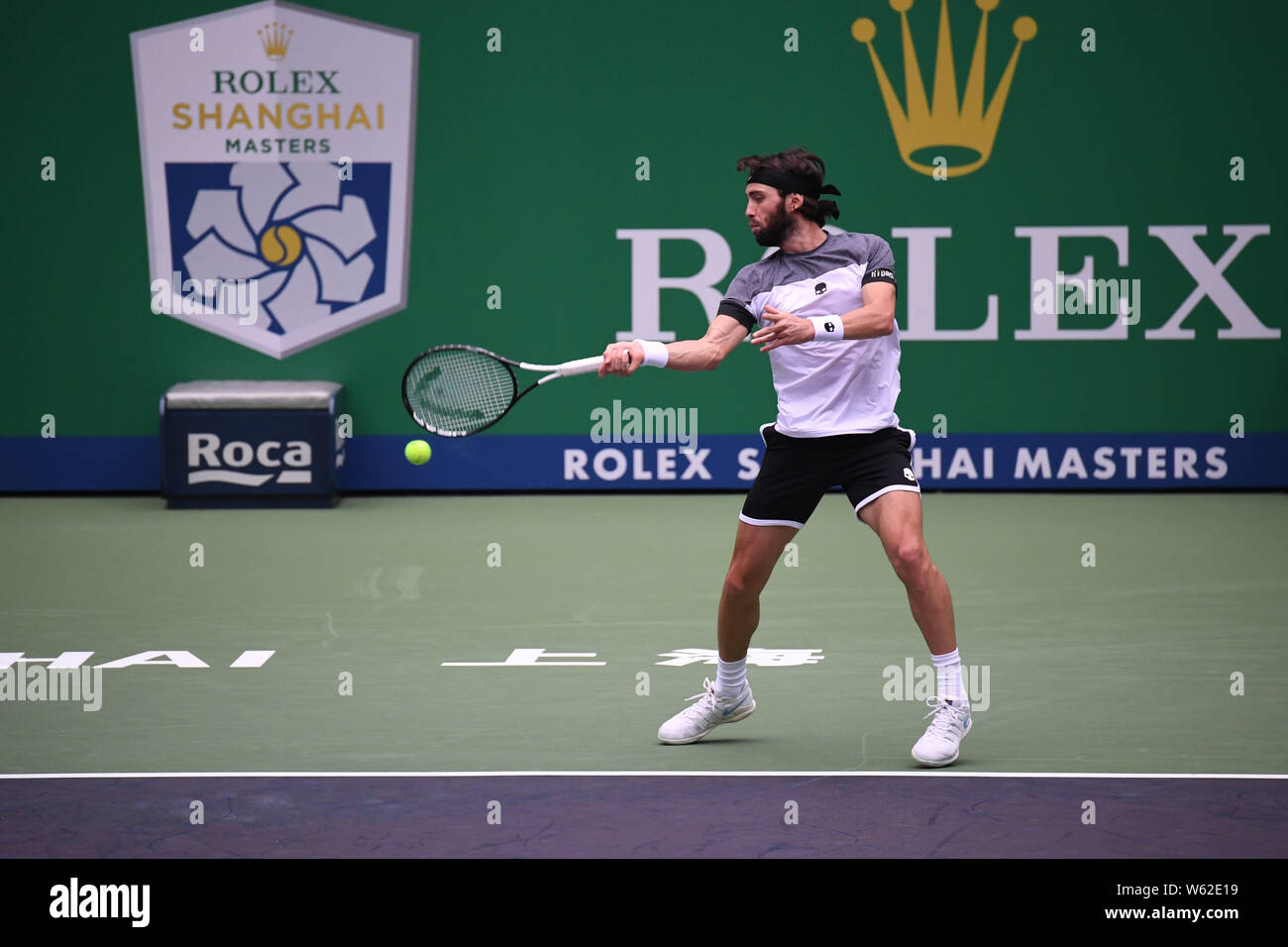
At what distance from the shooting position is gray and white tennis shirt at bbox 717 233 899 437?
4738 mm

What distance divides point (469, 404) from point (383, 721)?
1008 millimetres

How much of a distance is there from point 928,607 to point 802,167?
4.17 feet

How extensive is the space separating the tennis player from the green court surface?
37 cm

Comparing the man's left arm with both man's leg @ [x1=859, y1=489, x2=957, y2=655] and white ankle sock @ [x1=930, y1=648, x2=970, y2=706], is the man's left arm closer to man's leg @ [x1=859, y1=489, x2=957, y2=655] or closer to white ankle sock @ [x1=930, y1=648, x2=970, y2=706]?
man's leg @ [x1=859, y1=489, x2=957, y2=655]

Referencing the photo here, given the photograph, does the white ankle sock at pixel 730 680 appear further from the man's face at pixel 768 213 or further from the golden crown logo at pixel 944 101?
the golden crown logo at pixel 944 101

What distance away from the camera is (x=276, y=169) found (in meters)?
10.5

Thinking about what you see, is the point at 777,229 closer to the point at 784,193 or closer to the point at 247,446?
the point at 784,193

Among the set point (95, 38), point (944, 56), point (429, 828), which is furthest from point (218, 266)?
point (429, 828)

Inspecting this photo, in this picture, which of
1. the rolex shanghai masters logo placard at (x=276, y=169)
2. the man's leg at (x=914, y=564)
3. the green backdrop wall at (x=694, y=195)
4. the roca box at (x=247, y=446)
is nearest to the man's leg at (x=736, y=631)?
the man's leg at (x=914, y=564)

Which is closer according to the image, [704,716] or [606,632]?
[704,716]

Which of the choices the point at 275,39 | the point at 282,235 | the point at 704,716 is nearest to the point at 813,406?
the point at 704,716

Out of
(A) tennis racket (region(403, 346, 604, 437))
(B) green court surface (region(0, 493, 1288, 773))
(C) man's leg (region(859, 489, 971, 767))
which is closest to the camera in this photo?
(C) man's leg (region(859, 489, 971, 767))

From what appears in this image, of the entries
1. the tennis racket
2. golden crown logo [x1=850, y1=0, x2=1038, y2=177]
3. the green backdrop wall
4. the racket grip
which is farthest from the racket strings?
golden crown logo [x1=850, y1=0, x2=1038, y2=177]

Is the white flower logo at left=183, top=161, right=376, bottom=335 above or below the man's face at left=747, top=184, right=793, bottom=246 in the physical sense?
above
